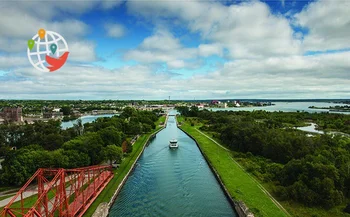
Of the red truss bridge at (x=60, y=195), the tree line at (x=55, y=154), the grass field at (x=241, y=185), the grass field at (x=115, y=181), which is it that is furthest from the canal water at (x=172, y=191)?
the tree line at (x=55, y=154)

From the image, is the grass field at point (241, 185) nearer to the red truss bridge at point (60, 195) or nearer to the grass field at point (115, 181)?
the grass field at point (115, 181)

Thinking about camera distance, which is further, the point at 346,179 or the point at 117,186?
the point at 117,186

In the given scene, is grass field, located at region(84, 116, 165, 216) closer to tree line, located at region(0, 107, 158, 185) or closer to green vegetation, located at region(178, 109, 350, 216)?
tree line, located at region(0, 107, 158, 185)

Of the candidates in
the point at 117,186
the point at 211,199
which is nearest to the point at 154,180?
the point at 117,186

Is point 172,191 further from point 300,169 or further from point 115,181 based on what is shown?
point 300,169

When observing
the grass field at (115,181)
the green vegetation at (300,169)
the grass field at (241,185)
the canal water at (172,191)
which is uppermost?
the green vegetation at (300,169)

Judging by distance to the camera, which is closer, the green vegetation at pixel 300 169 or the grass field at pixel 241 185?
the grass field at pixel 241 185

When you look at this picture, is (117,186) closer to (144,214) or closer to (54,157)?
(144,214)

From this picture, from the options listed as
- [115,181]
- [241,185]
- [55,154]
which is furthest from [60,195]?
[241,185]
